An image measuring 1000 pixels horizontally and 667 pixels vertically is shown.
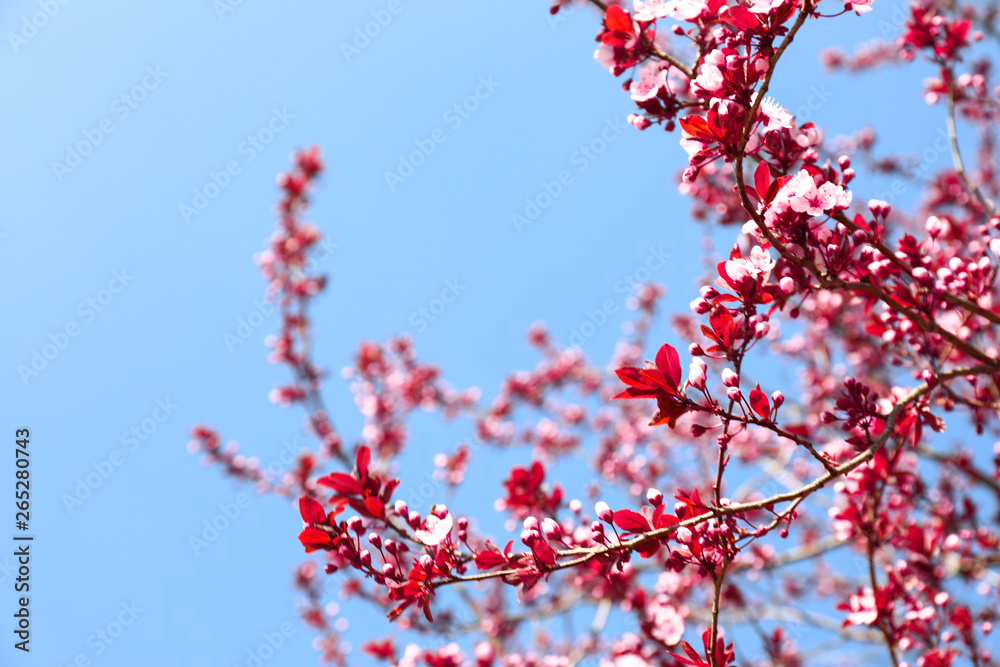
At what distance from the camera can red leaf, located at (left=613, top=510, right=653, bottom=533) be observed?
5.51 ft

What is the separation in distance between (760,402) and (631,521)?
19.8 inches

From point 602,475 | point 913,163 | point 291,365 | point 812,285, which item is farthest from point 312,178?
point 913,163

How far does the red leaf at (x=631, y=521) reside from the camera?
168 cm

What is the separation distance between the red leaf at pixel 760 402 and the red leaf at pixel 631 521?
1.50ft

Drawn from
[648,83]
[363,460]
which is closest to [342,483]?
[363,460]

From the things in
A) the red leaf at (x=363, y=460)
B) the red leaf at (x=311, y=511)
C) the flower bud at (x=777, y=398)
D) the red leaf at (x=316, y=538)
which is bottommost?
the red leaf at (x=316, y=538)

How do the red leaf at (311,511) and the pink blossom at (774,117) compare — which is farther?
the red leaf at (311,511)

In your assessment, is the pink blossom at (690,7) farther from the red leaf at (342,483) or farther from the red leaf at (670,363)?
the red leaf at (342,483)

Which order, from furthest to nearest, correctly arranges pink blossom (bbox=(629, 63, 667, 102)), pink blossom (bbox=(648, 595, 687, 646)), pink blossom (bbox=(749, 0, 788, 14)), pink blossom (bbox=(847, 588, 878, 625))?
pink blossom (bbox=(648, 595, 687, 646)) < pink blossom (bbox=(847, 588, 878, 625)) < pink blossom (bbox=(629, 63, 667, 102)) < pink blossom (bbox=(749, 0, 788, 14))

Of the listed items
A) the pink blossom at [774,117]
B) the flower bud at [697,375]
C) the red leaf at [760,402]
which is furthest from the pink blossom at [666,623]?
the pink blossom at [774,117]

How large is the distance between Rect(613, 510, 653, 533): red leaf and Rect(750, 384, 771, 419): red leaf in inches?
18.0

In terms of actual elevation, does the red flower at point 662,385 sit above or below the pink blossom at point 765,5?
below

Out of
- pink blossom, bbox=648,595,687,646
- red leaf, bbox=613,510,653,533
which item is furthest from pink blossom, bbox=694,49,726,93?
pink blossom, bbox=648,595,687,646

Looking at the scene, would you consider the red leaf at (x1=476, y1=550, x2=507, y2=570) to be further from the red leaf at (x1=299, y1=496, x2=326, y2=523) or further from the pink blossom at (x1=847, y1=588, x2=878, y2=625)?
the pink blossom at (x1=847, y1=588, x2=878, y2=625)
